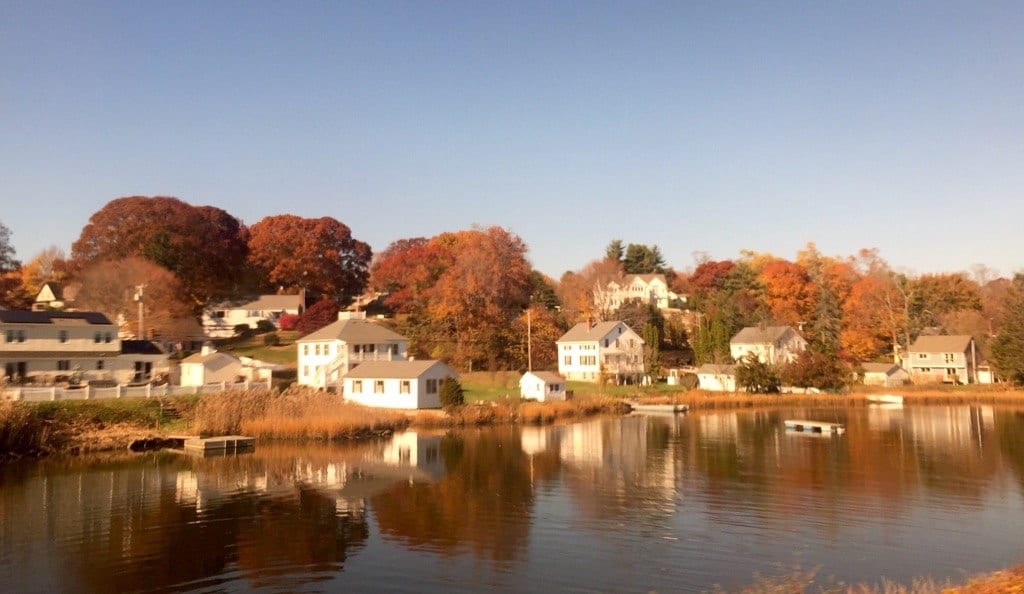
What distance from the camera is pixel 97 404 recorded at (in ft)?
127

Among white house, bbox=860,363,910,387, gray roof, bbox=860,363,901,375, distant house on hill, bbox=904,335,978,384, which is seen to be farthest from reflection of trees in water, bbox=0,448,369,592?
distant house on hill, bbox=904,335,978,384

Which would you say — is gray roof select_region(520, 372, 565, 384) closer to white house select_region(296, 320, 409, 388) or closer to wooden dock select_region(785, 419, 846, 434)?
white house select_region(296, 320, 409, 388)

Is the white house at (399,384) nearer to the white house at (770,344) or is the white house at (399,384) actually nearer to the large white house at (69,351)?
the large white house at (69,351)

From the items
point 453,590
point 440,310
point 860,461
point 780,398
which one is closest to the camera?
point 453,590

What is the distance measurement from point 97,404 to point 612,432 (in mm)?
29534

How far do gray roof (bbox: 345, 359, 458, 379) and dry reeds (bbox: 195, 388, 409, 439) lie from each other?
5881 millimetres

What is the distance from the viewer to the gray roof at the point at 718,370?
233 ft

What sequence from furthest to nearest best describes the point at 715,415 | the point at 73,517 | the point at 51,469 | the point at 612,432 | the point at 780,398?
the point at 780,398
the point at 715,415
the point at 612,432
the point at 51,469
the point at 73,517

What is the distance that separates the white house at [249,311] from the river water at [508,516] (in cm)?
4724

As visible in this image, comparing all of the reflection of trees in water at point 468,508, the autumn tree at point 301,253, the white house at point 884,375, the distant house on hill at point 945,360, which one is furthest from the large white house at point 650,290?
the reflection of trees in water at point 468,508

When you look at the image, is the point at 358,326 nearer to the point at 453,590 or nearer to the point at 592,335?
the point at 592,335

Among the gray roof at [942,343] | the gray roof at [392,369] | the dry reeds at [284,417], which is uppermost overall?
the gray roof at [942,343]

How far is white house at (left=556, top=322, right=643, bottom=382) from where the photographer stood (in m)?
72.1

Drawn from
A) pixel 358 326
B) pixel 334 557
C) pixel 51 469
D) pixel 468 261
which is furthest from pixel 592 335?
pixel 334 557
